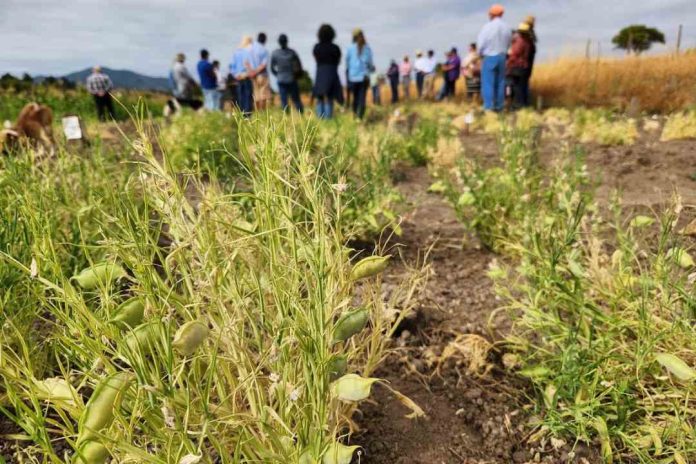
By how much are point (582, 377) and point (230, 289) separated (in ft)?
2.97

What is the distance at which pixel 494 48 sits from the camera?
7668 mm

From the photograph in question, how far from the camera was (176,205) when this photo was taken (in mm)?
969

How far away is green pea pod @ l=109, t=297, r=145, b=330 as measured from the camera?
0.82 m

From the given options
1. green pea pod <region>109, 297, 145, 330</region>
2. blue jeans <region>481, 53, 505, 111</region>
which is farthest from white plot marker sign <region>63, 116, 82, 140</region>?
blue jeans <region>481, 53, 505, 111</region>

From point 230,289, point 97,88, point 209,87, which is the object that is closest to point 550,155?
point 230,289

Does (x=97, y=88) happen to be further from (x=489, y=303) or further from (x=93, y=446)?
(x=93, y=446)

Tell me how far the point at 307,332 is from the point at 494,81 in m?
7.94

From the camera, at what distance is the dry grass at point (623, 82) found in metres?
10.1

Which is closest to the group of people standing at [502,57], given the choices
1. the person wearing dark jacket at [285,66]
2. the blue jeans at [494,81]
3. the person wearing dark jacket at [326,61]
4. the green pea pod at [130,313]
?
the blue jeans at [494,81]

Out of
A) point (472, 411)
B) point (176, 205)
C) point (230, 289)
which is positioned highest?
point (176, 205)

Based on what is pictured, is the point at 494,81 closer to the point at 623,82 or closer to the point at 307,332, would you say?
the point at 623,82

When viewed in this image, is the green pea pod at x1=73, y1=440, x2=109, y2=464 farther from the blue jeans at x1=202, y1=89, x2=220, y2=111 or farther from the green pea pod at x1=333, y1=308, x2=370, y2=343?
the blue jeans at x1=202, y1=89, x2=220, y2=111

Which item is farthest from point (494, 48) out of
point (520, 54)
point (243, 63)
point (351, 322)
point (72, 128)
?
point (351, 322)

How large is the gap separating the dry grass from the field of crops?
782 centimetres
